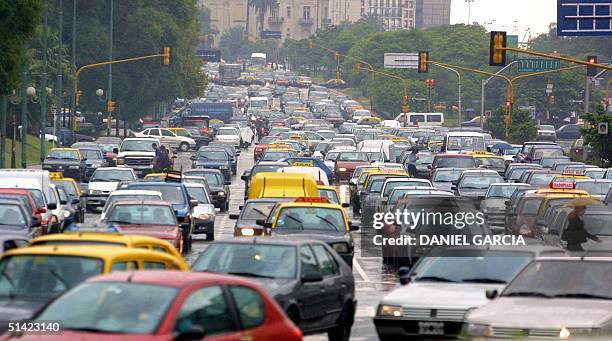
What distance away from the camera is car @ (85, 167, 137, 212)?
43156mm

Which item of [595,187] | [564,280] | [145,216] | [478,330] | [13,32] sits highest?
[13,32]

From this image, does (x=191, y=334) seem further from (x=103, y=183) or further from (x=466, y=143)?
(x=466, y=143)

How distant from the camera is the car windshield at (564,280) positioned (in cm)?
1569

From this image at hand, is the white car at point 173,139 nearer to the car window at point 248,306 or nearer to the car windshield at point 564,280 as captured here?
the car windshield at point 564,280

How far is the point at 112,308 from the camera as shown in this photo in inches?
460

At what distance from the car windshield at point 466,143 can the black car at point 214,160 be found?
31.5 ft

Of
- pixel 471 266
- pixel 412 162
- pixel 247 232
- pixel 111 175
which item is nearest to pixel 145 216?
pixel 247 232

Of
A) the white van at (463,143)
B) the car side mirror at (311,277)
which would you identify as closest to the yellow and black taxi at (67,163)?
the white van at (463,143)

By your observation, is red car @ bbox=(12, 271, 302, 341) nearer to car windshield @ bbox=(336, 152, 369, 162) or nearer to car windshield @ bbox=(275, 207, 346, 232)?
car windshield @ bbox=(275, 207, 346, 232)

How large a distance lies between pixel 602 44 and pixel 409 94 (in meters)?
40.3

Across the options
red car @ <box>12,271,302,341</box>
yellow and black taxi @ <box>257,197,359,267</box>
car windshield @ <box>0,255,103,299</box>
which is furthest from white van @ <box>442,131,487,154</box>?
red car @ <box>12,271,302,341</box>

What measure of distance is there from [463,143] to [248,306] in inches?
2088

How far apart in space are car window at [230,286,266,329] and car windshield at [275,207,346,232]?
13.1 meters

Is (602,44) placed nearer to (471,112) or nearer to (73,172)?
(471,112)
